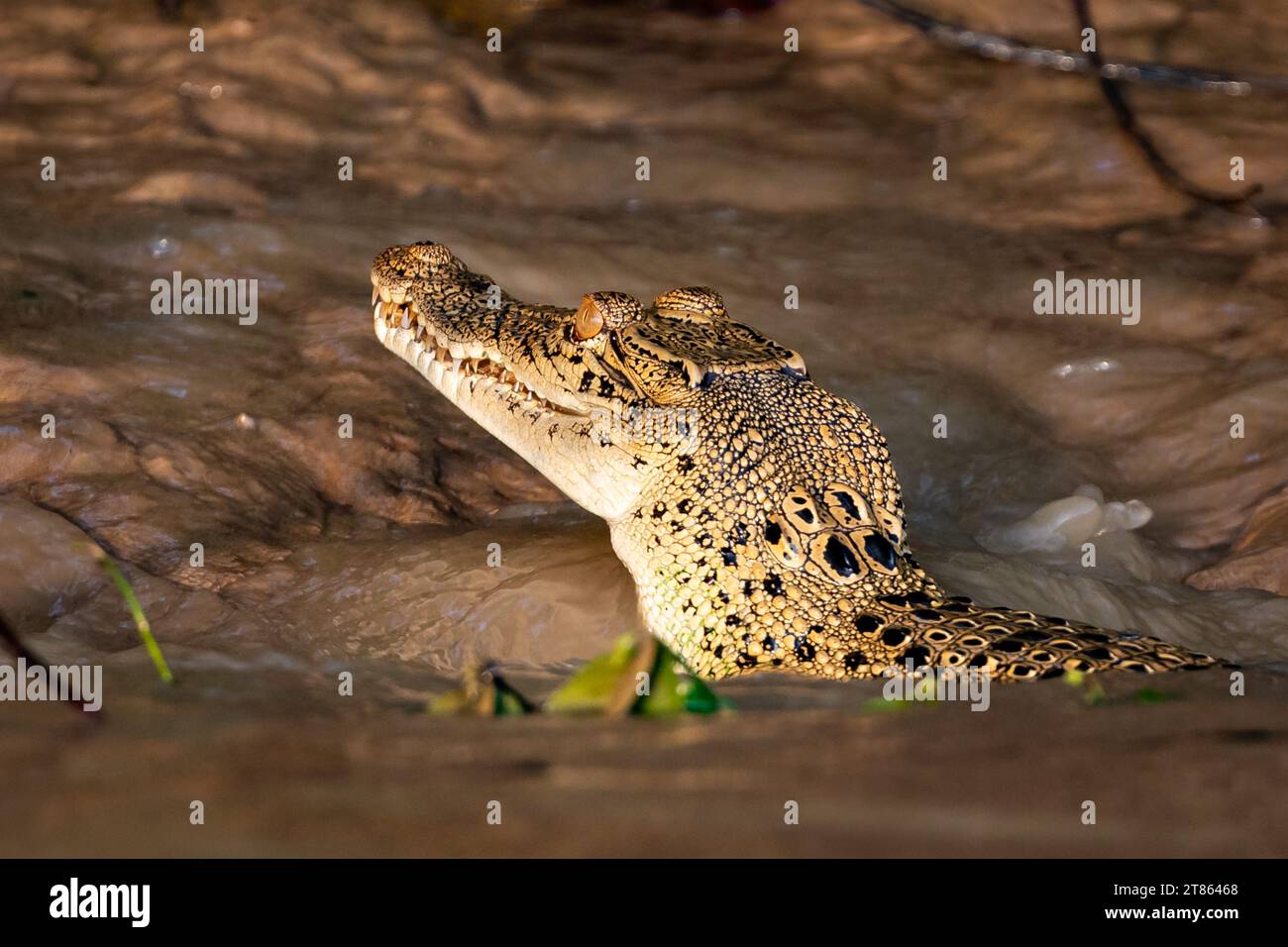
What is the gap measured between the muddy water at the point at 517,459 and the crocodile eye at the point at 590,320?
2.25ft

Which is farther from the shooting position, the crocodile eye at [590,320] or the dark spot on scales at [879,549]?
the crocodile eye at [590,320]

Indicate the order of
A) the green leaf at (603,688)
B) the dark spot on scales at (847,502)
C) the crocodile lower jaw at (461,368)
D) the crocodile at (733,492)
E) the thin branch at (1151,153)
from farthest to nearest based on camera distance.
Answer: the thin branch at (1151,153) < the crocodile lower jaw at (461,368) < the dark spot on scales at (847,502) < the crocodile at (733,492) < the green leaf at (603,688)

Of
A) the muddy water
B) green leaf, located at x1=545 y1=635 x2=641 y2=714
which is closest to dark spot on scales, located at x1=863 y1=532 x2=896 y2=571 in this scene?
the muddy water

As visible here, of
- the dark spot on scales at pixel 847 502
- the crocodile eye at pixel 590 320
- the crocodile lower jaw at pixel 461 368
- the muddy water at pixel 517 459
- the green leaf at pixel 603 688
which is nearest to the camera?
the muddy water at pixel 517 459

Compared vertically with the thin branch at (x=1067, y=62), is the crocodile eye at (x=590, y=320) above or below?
below

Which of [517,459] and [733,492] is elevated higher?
[517,459]

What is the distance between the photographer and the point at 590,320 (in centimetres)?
391

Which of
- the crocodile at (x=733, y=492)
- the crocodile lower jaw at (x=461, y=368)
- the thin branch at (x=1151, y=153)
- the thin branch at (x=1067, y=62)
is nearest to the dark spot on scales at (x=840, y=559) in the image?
the crocodile at (x=733, y=492)

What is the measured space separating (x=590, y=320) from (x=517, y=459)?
1168mm

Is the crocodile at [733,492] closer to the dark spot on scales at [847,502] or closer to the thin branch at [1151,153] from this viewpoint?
the dark spot on scales at [847,502]

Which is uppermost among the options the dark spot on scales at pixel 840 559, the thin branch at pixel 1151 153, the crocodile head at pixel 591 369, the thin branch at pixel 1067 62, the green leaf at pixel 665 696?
the thin branch at pixel 1067 62

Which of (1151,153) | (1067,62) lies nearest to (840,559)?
(1151,153)

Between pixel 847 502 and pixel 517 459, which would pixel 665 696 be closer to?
pixel 847 502

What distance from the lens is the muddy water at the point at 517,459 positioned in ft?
6.68
